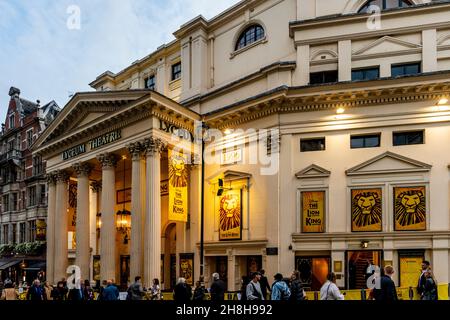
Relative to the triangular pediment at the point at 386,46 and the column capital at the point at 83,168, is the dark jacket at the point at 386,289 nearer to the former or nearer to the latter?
the triangular pediment at the point at 386,46

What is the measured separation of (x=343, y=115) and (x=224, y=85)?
7.69 meters

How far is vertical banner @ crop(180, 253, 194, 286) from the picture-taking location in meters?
26.2

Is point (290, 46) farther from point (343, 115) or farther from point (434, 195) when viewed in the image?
point (434, 195)

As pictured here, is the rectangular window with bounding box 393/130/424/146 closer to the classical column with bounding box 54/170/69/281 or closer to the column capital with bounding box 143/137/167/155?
the column capital with bounding box 143/137/167/155

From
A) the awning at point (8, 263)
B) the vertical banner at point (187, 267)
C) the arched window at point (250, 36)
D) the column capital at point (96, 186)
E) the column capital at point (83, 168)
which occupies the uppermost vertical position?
the arched window at point (250, 36)

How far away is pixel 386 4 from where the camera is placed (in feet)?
79.3

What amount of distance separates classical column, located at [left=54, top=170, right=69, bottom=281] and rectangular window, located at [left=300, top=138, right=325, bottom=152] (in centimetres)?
1721

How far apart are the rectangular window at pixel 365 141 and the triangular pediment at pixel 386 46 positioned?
4254 mm

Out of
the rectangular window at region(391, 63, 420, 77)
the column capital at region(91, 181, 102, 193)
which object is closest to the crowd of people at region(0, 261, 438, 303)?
the rectangular window at region(391, 63, 420, 77)

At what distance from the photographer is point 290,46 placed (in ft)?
82.5

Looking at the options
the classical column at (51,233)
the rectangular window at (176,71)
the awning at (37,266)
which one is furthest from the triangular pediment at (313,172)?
the awning at (37,266)

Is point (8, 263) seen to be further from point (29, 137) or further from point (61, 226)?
point (61, 226)

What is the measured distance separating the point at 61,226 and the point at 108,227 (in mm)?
6591

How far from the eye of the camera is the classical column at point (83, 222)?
29328mm
